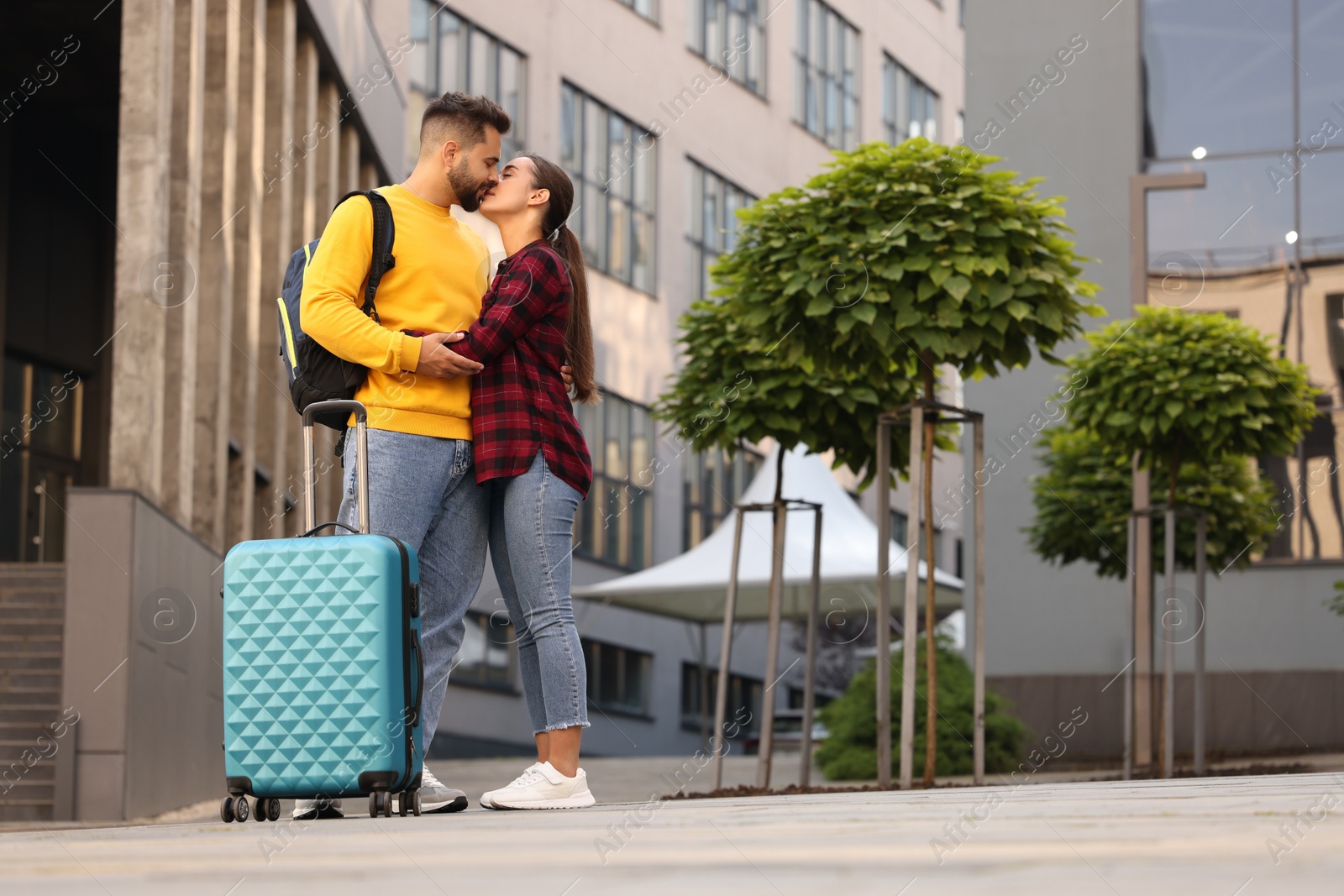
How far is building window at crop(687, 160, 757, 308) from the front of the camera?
3784 centimetres

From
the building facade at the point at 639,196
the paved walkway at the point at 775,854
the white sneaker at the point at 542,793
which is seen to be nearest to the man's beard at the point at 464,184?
the white sneaker at the point at 542,793

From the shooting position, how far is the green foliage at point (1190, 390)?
467 inches

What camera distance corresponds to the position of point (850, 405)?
10789 mm

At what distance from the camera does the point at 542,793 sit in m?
4.62

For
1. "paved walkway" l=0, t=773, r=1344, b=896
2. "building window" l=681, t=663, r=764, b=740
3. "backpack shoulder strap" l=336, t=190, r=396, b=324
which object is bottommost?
→ "building window" l=681, t=663, r=764, b=740

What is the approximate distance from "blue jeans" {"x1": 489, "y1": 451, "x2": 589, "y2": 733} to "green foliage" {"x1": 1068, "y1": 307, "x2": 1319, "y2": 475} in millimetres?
7856

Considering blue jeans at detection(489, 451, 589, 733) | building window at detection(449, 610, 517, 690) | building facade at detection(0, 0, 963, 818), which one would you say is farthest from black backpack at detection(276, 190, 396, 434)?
building window at detection(449, 610, 517, 690)

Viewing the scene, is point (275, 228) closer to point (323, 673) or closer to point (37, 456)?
point (37, 456)

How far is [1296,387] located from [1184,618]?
6946mm

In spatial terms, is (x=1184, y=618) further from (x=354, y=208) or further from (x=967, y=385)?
(x=354, y=208)

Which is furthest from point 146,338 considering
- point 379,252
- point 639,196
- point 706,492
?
point 706,492

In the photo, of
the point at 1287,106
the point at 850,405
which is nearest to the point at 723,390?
the point at 850,405

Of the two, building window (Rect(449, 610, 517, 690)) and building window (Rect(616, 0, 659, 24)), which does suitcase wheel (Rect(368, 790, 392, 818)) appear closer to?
building window (Rect(449, 610, 517, 690))

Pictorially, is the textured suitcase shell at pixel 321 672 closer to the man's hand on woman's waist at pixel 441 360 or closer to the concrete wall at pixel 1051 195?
the man's hand on woman's waist at pixel 441 360
